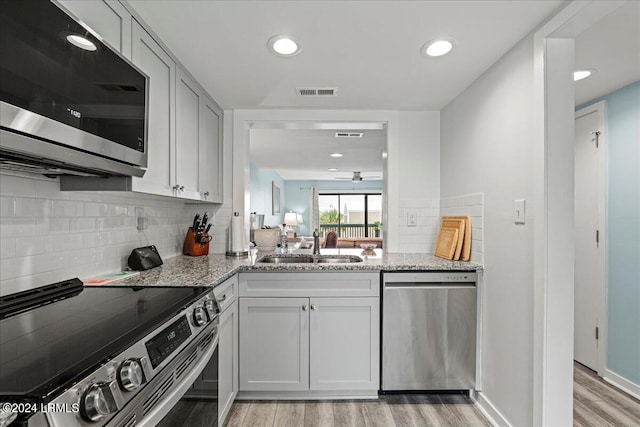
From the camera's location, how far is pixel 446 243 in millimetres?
2479

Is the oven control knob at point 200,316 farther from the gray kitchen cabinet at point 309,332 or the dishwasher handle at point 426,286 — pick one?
the dishwasher handle at point 426,286

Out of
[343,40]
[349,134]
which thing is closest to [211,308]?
[343,40]

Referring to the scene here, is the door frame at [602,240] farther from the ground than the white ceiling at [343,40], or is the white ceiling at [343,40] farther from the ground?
the white ceiling at [343,40]

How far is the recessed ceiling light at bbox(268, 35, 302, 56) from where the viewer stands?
5.54ft

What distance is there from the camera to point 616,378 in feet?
7.80

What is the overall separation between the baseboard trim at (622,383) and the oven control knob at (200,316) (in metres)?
2.92

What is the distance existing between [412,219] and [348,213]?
7605 mm

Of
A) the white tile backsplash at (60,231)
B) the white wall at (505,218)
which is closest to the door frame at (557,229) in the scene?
the white wall at (505,218)

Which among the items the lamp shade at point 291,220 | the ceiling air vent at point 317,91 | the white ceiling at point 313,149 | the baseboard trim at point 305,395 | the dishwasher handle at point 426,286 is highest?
the white ceiling at point 313,149

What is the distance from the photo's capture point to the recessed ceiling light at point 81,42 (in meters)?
0.96

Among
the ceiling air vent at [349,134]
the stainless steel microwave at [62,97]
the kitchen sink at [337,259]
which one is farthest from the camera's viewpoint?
the ceiling air vent at [349,134]

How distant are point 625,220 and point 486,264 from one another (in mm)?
1243

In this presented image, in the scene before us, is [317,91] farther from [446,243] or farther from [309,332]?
[309,332]

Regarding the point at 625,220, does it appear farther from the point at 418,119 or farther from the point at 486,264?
the point at 418,119
